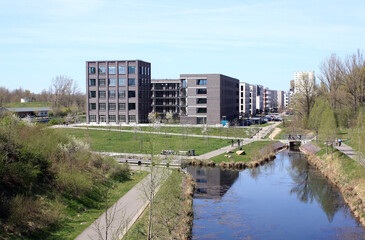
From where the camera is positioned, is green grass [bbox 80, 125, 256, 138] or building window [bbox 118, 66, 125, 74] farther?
building window [bbox 118, 66, 125, 74]

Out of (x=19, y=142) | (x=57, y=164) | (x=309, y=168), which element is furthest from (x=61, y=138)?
(x=309, y=168)

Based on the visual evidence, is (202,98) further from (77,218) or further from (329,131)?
(77,218)

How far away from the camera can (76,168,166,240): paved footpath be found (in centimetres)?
1891

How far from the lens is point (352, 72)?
63375 millimetres

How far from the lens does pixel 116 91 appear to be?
296ft

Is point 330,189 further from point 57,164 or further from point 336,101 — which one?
point 336,101

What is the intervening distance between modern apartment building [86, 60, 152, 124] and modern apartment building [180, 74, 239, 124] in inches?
426

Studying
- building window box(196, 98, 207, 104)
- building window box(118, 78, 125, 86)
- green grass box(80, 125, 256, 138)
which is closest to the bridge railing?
green grass box(80, 125, 256, 138)

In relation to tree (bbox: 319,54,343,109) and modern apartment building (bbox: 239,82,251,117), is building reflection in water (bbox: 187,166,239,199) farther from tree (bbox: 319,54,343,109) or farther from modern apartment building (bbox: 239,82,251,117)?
modern apartment building (bbox: 239,82,251,117)

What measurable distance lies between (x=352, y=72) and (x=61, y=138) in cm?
5290

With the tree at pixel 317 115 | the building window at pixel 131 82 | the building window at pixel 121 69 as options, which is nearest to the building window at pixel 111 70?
the building window at pixel 121 69

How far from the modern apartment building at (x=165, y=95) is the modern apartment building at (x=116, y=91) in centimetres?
447

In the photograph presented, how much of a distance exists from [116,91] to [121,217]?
70.7 meters

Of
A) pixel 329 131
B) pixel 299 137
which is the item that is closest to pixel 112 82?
pixel 299 137
